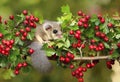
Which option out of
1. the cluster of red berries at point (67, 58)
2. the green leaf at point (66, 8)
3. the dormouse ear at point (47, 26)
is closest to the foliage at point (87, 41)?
the cluster of red berries at point (67, 58)

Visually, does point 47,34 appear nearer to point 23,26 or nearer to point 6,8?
point 23,26

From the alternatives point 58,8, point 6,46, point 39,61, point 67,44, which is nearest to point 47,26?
point 39,61

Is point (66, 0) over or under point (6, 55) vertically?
over

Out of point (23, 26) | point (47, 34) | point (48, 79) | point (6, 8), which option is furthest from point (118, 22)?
point (48, 79)

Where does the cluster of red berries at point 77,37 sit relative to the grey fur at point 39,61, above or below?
above

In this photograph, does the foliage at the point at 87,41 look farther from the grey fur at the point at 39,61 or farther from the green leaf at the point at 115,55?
the grey fur at the point at 39,61

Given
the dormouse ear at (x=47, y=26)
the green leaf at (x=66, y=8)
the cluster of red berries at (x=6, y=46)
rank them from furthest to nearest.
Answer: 1. the dormouse ear at (x=47, y=26)
2. the green leaf at (x=66, y=8)
3. the cluster of red berries at (x=6, y=46)

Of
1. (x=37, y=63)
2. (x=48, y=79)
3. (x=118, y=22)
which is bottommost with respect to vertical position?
(x=48, y=79)

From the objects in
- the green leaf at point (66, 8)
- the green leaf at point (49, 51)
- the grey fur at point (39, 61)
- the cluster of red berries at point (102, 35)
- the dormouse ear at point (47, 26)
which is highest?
the green leaf at point (66, 8)

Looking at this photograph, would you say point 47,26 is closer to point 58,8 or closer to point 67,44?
point 67,44

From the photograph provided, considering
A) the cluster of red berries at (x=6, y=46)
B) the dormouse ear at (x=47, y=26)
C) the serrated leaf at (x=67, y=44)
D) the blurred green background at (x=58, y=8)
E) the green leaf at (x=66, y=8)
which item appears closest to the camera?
the cluster of red berries at (x=6, y=46)

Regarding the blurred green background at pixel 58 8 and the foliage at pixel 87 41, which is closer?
the foliage at pixel 87 41
